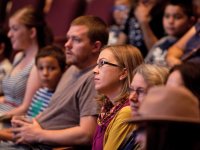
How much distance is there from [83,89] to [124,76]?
25cm

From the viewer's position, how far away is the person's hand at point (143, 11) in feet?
9.69

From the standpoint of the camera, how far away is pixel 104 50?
185cm

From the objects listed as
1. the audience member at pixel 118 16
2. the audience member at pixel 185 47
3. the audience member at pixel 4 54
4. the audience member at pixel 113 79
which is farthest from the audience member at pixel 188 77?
the audience member at pixel 118 16

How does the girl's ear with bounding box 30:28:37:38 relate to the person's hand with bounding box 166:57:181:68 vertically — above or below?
above

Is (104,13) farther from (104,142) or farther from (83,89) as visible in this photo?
(104,142)

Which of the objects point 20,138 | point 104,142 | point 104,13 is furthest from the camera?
point 104,13

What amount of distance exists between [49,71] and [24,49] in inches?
→ 15.4

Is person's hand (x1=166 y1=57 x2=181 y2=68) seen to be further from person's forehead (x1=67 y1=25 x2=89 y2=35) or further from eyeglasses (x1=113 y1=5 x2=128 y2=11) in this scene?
eyeglasses (x1=113 y1=5 x2=128 y2=11)

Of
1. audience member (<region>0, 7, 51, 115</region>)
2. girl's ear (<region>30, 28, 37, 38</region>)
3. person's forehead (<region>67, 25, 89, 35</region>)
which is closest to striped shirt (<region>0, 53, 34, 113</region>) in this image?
audience member (<region>0, 7, 51, 115</region>)

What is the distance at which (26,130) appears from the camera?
6.90ft

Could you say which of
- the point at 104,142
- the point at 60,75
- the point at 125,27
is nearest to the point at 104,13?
the point at 125,27

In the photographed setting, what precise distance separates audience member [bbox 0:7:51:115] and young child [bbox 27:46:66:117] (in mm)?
179

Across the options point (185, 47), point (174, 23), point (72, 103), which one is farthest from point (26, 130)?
point (174, 23)

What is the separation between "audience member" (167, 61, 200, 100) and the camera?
130 centimetres
